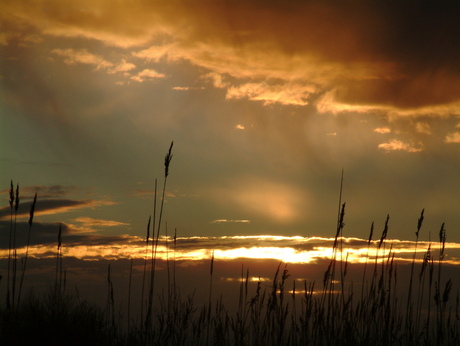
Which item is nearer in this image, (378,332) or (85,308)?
(378,332)

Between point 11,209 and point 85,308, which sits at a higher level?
point 11,209

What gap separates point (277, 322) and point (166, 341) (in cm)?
117

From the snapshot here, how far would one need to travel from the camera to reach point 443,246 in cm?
500

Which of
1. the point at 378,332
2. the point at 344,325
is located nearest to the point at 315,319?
the point at 344,325

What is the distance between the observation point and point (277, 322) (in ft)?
16.7

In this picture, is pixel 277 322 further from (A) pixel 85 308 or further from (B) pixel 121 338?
(A) pixel 85 308

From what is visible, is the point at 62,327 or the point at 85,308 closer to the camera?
the point at 62,327

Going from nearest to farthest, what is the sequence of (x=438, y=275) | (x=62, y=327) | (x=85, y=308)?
1. (x=438, y=275)
2. (x=62, y=327)
3. (x=85, y=308)

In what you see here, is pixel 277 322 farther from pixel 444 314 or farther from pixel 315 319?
pixel 444 314

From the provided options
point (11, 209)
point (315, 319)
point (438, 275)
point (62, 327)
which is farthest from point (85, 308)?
point (438, 275)

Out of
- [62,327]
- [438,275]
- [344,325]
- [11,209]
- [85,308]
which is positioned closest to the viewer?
[11,209]

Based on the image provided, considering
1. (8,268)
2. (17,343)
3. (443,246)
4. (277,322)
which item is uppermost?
(443,246)

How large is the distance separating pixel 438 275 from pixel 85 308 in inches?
162

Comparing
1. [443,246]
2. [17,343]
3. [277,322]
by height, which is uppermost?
[443,246]
